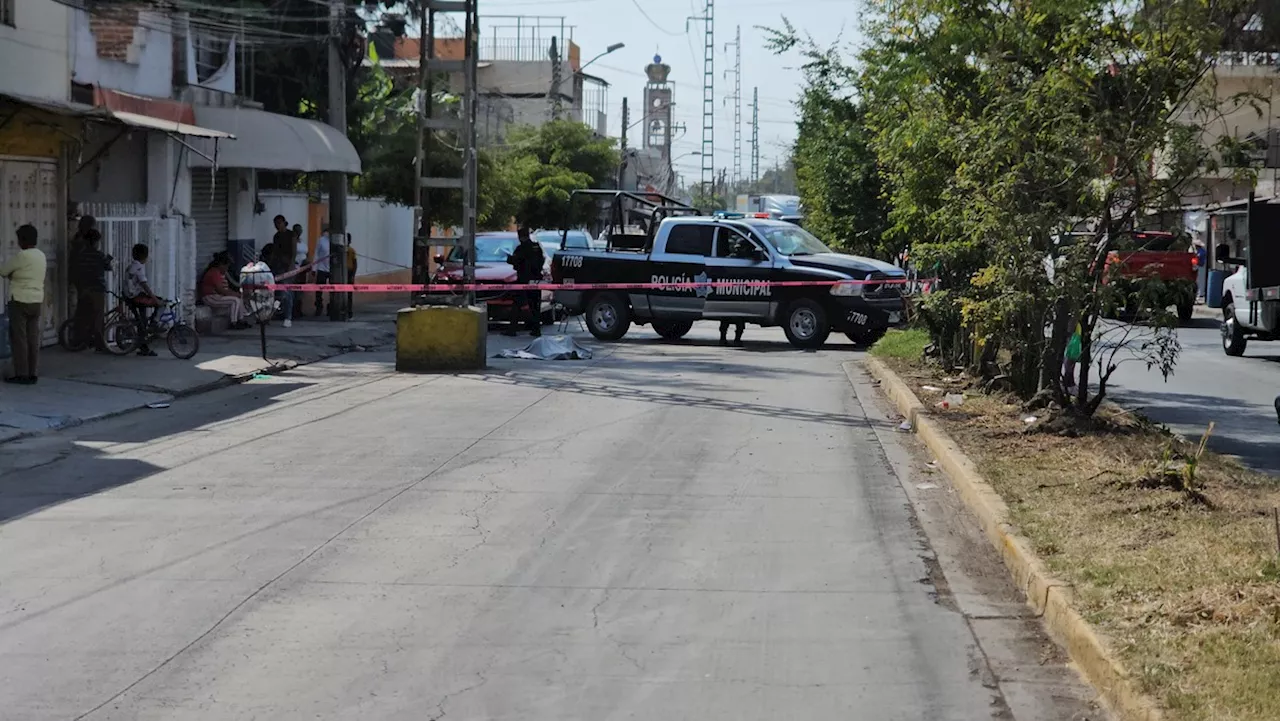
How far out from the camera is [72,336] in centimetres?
2017

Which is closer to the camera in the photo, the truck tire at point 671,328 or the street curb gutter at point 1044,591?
the street curb gutter at point 1044,591

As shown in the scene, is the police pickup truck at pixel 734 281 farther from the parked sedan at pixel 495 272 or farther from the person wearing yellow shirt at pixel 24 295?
the person wearing yellow shirt at pixel 24 295

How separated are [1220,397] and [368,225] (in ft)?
81.2

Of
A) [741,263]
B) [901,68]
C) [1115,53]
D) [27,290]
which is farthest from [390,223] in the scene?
[1115,53]

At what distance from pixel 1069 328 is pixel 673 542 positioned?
5.68m

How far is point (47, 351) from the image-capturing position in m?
19.9

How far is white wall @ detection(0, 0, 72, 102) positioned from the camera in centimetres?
1841

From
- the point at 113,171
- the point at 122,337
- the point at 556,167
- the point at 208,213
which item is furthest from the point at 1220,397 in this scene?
the point at 556,167

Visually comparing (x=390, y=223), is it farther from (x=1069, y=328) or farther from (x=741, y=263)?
(x=1069, y=328)

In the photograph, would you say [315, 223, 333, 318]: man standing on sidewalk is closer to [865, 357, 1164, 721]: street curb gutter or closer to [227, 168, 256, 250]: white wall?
[227, 168, 256, 250]: white wall

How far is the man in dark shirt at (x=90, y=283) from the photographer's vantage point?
19531 mm

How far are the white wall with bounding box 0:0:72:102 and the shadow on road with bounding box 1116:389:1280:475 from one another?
13740mm

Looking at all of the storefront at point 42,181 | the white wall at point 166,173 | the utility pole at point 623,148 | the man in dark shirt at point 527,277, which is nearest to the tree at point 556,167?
the utility pole at point 623,148

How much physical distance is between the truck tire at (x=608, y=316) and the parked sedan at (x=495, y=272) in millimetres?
1514
